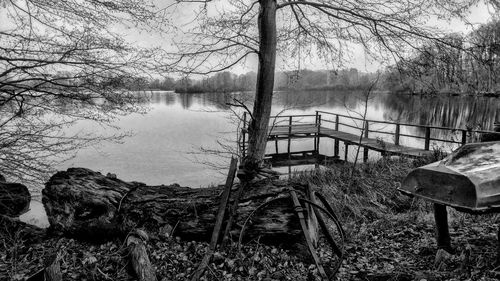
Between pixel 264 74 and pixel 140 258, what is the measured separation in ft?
13.8

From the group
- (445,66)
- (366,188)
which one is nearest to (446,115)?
(366,188)

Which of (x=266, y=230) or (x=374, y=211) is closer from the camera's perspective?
(x=266, y=230)

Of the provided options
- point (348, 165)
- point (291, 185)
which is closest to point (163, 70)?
point (291, 185)

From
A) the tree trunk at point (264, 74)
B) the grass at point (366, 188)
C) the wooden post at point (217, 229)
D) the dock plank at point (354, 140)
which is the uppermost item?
the tree trunk at point (264, 74)

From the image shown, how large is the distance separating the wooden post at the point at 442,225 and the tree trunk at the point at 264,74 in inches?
135

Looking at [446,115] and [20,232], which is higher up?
[20,232]

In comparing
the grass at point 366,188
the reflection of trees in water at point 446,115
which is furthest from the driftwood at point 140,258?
the reflection of trees in water at point 446,115

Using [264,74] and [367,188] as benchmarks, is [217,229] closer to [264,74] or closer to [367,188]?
[264,74]

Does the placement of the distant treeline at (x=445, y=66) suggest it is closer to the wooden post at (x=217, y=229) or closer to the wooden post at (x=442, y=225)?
the wooden post at (x=217, y=229)

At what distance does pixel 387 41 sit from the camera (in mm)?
7367

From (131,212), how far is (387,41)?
230 inches

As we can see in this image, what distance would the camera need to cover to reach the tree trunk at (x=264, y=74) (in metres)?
6.99

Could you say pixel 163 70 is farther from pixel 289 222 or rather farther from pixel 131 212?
pixel 289 222

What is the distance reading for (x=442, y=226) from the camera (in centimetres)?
418
